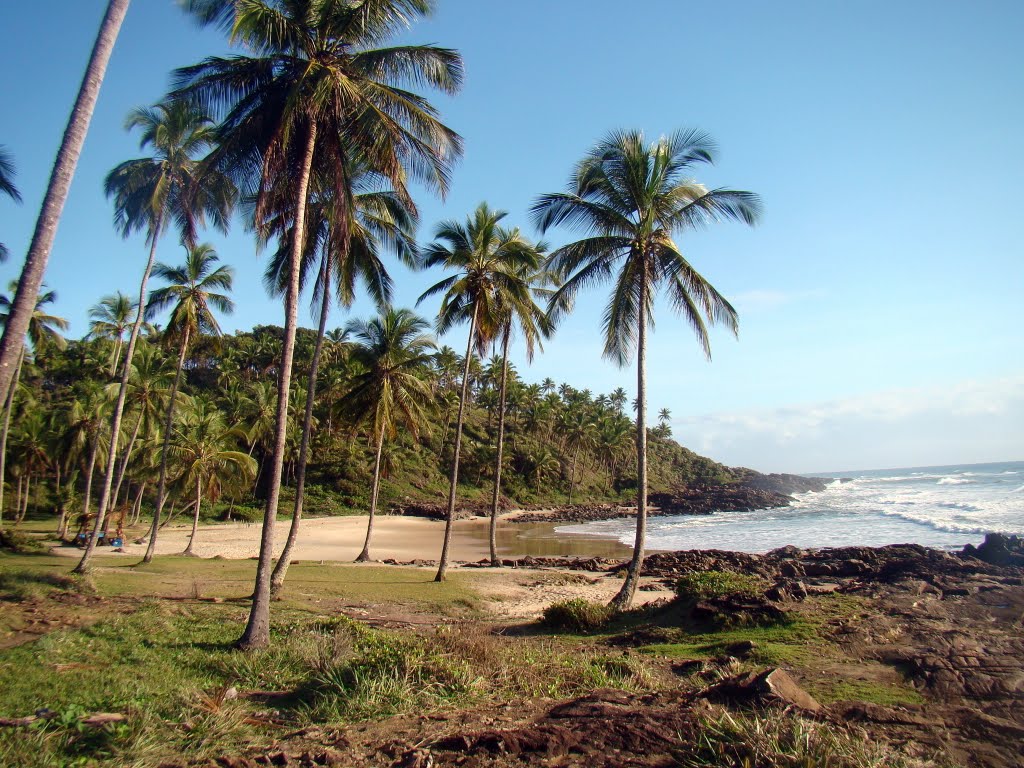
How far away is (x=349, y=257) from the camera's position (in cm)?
1529

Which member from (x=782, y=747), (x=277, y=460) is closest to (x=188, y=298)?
(x=277, y=460)

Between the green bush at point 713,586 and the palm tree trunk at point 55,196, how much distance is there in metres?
11.3

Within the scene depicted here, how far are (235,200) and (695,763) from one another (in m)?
13.4

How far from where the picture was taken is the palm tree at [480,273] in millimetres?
18594

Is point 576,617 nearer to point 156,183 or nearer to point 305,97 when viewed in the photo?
point 305,97

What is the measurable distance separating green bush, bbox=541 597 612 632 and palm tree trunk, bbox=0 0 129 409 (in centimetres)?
959

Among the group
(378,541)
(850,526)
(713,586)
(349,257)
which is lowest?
(378,541)

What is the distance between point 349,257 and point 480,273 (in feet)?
15.8

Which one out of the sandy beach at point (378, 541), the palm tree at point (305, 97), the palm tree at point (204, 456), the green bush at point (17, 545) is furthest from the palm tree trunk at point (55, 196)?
the sandy beach at point (378, 541)

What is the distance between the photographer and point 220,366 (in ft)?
184

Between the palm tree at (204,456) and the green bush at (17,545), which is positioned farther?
the palm tree at (204,456)

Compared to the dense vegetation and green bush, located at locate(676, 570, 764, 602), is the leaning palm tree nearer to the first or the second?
green bush, located at locate(676, 570, 764, 602)

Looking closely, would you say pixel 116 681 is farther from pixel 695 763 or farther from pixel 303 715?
pixel 695 763

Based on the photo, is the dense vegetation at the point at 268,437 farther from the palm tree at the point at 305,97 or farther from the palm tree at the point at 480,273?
the palm tree at the point at 305,97
